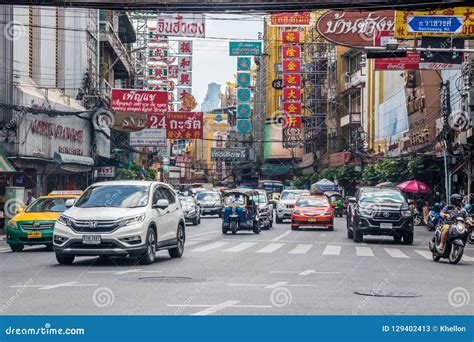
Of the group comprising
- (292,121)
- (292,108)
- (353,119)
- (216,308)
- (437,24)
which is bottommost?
(216,308)

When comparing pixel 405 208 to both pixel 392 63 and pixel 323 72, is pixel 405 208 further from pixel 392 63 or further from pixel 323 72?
pixel 323 72

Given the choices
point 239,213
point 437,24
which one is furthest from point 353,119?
point 437,24

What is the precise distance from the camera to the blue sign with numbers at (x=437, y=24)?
84.9 feet

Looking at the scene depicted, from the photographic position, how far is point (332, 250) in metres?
25.1

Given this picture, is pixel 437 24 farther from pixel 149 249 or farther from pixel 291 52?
pixel 291 52

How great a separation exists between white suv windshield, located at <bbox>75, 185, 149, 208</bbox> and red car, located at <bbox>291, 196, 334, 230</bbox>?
20980 mm

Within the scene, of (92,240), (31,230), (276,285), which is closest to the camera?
(276,285)

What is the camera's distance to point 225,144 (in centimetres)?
17925

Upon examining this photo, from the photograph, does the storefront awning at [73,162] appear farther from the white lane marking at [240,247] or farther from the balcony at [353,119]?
the balcony at [353,119]

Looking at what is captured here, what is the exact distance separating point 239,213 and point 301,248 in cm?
986

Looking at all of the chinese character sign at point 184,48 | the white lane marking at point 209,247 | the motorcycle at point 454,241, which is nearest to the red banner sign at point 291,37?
the chinese character sign at point 184,48

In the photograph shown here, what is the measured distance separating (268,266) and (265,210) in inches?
890

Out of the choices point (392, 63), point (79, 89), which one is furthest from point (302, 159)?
point (392, 63)

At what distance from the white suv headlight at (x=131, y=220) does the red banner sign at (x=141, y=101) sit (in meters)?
32.4
